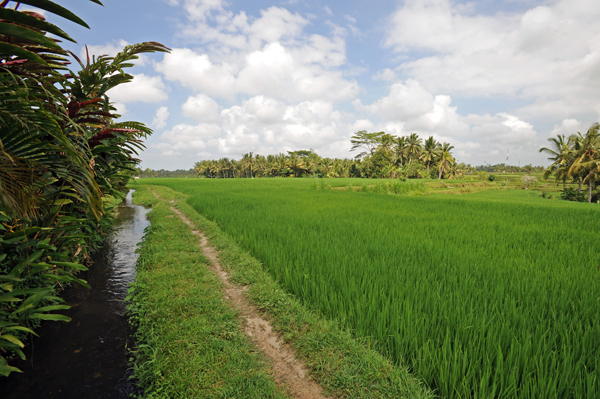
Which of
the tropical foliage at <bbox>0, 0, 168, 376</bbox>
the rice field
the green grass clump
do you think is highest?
the tropical foliage at <bbox>0, 0, 168, 376</bbox>

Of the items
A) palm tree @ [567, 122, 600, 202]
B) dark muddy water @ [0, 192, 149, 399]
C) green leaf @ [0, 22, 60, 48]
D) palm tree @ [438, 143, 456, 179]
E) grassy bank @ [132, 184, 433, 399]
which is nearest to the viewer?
green leaf @ [0, 22, 60, 48]

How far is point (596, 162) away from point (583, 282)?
104 ft

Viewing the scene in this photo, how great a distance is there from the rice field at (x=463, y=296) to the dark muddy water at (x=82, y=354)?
1.94 meters

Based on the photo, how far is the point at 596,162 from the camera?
23234mm

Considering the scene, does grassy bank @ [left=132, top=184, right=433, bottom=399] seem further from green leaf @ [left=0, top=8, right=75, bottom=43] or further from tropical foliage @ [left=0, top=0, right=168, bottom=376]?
green leaf @ [left=0, top=8, right=75, bottom=43]

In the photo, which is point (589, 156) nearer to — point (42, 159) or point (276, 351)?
point (276, 351)

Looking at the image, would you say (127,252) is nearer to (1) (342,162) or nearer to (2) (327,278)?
(2) (327,278)

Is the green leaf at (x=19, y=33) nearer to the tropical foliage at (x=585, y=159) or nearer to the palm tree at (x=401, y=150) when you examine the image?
the tropical foliage at (x=585, y=159)

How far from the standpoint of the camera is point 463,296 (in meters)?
2.71

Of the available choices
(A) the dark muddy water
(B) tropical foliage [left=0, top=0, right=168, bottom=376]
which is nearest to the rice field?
(A) the dark muddy water

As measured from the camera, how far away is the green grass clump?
200 centimetres

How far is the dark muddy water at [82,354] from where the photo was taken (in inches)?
81.6

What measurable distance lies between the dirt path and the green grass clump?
0.10 m

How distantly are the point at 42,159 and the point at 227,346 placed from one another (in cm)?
234
